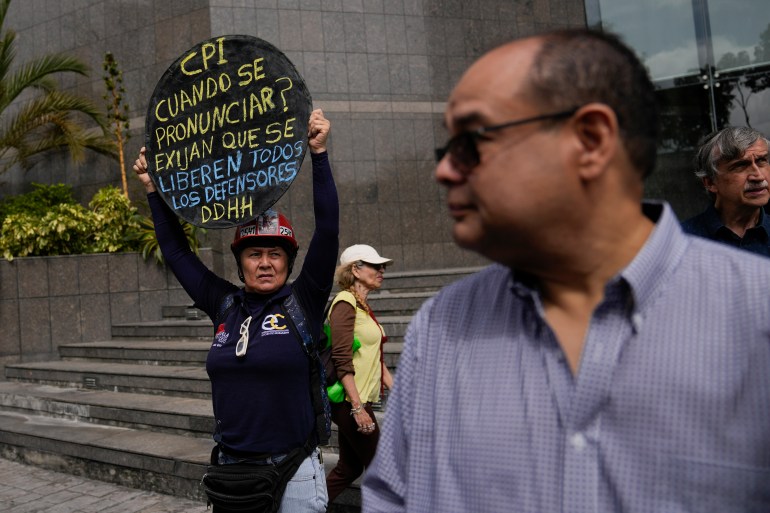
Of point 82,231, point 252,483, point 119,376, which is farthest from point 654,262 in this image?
point 82,231

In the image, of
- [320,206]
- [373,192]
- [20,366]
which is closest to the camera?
[320,206]

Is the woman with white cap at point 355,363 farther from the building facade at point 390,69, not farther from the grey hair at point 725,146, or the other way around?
the building facade at point 390,69

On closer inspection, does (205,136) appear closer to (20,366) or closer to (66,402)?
(66,402)

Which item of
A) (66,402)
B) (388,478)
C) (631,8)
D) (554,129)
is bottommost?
(66,402)

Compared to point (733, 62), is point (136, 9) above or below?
above

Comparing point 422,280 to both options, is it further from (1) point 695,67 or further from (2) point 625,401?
(2) point 625,401

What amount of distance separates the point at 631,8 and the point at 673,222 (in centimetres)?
1260

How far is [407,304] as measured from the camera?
8336 millimetres

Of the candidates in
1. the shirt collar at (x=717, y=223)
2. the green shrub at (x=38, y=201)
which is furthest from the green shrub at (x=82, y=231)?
the shirt collar at (x=717, y=223)

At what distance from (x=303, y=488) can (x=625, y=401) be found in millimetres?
2194

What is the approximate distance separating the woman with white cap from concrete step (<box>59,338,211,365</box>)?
149 inches

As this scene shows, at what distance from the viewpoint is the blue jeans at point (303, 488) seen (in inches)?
Answer: 124

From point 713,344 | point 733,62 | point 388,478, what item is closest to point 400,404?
point 388,478

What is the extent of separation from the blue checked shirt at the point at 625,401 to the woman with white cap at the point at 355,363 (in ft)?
8.84
